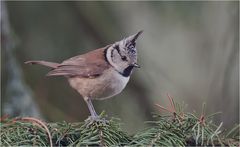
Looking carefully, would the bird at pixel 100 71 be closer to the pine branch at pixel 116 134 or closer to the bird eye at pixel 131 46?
the bird eye at pixel 131 46

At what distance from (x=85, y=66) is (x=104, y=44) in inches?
47.4

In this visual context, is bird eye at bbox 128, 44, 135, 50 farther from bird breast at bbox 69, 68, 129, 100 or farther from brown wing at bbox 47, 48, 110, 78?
brown wing at bbox 47, 48, 110, 78

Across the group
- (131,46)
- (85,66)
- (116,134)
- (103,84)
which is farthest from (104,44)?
(116,134)

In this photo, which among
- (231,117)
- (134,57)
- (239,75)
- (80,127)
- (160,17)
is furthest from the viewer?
(239,75)

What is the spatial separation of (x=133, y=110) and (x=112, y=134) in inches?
88.3

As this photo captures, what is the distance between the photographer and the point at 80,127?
225cm

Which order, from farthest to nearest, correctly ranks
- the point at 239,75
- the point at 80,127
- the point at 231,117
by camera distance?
the point at 239,75 < the point at 231,117 < the point at 80,127

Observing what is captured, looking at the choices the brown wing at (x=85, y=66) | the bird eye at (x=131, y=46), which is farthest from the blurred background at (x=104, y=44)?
the bird eye at (x=131, y=46)

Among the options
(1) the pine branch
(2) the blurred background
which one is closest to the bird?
(2) the blurred background

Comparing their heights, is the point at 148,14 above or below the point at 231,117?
above

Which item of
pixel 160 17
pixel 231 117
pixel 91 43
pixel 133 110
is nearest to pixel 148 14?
pixel 160 17

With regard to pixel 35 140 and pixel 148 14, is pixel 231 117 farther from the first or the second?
pixel 35 140

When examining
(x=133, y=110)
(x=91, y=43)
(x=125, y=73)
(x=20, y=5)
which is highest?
(x=20, y=5)

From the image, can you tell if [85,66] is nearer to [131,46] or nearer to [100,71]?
[100,71]
